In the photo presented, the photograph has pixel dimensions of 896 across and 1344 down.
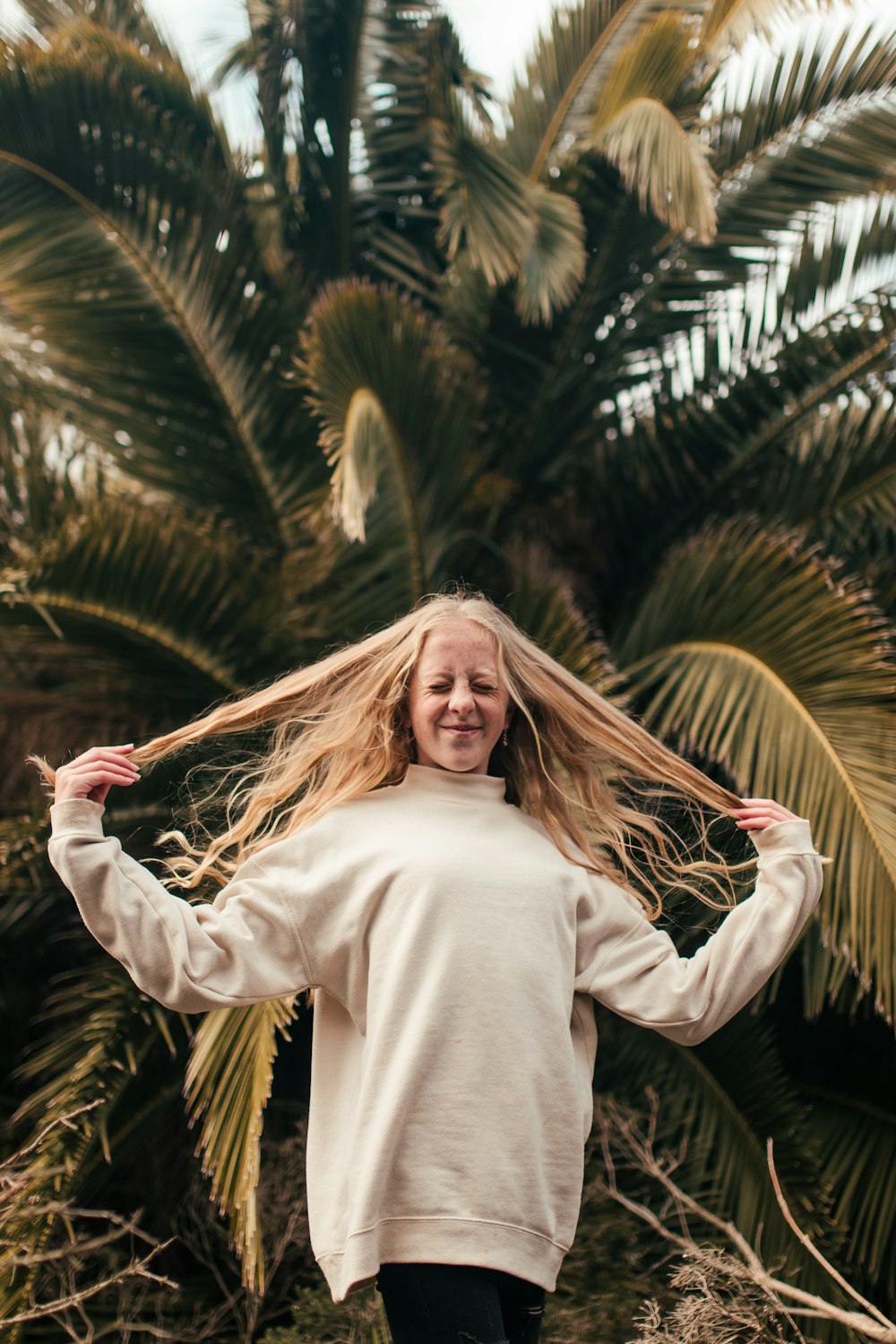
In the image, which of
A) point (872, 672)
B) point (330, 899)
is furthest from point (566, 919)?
point (872, 672)

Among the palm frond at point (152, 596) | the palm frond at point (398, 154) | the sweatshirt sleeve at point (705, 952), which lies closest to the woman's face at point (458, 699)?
the sweatshirt sleeve at point (705, 952)

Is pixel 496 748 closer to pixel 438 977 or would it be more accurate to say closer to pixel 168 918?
pixel 438 977

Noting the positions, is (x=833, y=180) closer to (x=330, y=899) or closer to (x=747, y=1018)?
(x=747, y=1018)

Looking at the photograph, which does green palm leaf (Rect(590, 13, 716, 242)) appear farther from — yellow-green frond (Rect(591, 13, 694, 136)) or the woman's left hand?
the woman's left hand

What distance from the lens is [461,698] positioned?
7.80 feet

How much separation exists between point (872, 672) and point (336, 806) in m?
1.95

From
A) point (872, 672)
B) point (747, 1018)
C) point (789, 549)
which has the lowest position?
point (747, 1018)

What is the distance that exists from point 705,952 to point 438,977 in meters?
0.50

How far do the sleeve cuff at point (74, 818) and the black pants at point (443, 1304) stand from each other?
830mm

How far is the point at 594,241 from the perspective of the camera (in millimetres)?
5344

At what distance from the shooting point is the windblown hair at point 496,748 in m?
2.51

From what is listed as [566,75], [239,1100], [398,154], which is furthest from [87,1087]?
[566,75]

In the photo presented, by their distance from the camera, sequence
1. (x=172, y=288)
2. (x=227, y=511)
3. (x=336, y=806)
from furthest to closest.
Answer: (x=227, y=511), (x=172, y=288), (x=336, y=806)

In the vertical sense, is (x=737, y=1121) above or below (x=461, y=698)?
below
